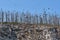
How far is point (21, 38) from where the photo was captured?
437 inches

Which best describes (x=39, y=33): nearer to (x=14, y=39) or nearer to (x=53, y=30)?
(x=53, y=30)

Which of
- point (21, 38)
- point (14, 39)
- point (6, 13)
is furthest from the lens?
point (6, 13)

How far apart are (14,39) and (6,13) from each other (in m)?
4.41

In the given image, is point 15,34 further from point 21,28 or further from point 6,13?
point 6,13

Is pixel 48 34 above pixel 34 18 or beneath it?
Result: beneath


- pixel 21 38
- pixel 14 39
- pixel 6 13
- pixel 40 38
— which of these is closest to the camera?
pixel 14 39

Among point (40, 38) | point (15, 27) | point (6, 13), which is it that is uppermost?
point (6, 13)

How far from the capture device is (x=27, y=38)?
1131cm

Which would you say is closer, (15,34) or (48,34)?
(15,34)

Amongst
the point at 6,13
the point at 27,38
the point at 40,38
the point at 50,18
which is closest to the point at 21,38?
the point at 27,38

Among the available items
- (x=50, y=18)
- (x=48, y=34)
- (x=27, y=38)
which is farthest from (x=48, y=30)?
(x=50, y=18)

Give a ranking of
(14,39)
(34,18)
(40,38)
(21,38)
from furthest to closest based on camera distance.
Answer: (34,18), (40,38), (21,38), (14,39)

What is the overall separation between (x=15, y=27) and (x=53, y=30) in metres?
2.78

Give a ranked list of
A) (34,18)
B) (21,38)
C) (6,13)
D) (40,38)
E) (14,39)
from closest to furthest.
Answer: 1. (14,39)
2. (21,38)
3. (40,38)
4. (6,13)
5. (34,18)
